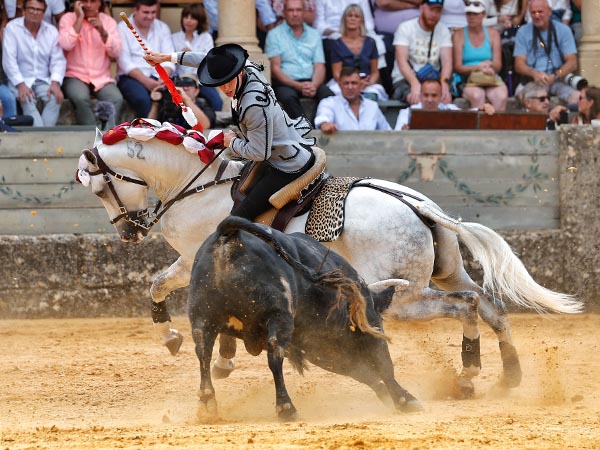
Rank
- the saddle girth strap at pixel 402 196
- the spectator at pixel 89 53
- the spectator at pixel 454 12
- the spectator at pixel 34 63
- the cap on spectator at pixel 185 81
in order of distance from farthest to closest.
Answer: the spectator at pixel 454 12, the spectator at pixel 89 53, the spectator at pixel 34 63, the cap on spectator at pixel 185 81, the saddle girth strap at pixel 402 196

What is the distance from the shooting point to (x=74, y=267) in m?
10.8

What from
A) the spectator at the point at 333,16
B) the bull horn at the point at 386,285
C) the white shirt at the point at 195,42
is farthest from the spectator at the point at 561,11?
the bull horn at the point at 386,285

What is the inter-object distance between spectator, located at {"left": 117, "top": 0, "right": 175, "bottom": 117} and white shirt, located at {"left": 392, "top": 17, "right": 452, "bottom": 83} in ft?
7.39

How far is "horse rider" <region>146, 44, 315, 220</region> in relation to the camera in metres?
7.29

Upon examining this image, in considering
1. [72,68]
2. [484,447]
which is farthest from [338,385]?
[72,68]

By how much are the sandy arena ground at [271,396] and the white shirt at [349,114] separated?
2.06m

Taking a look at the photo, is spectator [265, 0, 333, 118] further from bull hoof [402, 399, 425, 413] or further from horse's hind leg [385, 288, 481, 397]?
bull hoof [402, 399, 425, 413]

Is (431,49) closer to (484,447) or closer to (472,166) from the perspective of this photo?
(472,166)

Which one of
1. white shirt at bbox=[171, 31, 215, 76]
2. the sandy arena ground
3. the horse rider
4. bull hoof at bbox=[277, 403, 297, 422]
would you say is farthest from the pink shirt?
bull hoof at bbox=[277, 403, 297, 422]

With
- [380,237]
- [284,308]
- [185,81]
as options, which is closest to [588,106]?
[185,81]

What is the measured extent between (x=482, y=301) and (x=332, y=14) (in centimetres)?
571

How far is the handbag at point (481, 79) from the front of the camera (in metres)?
12.3

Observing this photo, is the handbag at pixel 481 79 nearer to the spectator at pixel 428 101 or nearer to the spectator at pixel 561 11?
the spectator at pixel 428 101

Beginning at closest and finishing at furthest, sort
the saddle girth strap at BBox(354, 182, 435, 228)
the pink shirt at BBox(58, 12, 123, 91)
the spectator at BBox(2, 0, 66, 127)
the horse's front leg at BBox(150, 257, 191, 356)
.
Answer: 1. the saddle girth strap at BBox(354, 182, 435, 228)
2. the horse's front leg at BBox(150, 257, 191, 356)
3. the spectator at BBox(2, 0, 66, 127)
4. the pink shirt at BBox(58, 12, 123, 91)
